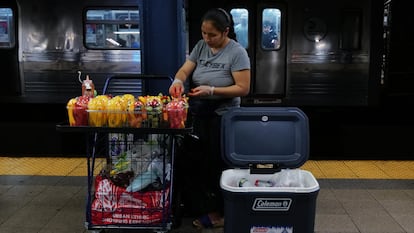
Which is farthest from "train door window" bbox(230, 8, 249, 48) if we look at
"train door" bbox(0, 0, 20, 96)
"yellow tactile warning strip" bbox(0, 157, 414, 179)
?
"train door" bbox(0, 0, 20, 96)

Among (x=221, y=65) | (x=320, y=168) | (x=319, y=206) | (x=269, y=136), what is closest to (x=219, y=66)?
(x=221, y=65)

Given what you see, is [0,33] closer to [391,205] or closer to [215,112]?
[215,112]

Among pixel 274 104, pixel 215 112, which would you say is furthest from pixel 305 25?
pixel 215 112

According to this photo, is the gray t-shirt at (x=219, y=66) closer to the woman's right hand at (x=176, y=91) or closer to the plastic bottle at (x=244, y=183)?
the woman's right hand at (x=176, y=91)

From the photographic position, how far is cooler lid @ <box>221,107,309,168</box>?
2.62 meters

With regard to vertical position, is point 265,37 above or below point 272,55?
above

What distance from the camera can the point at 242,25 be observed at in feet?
21.1

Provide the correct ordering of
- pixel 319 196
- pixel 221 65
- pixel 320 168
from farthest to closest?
pixel 320 168 → pixel 319 196 → pixel 221 65

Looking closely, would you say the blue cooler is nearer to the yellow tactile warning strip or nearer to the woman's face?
the woman's face

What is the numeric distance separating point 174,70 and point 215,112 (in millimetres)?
512

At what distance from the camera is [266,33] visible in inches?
252

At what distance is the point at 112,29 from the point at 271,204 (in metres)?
4.13

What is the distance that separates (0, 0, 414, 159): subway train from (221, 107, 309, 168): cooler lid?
324cm

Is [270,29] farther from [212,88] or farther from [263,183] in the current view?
[263,183]
